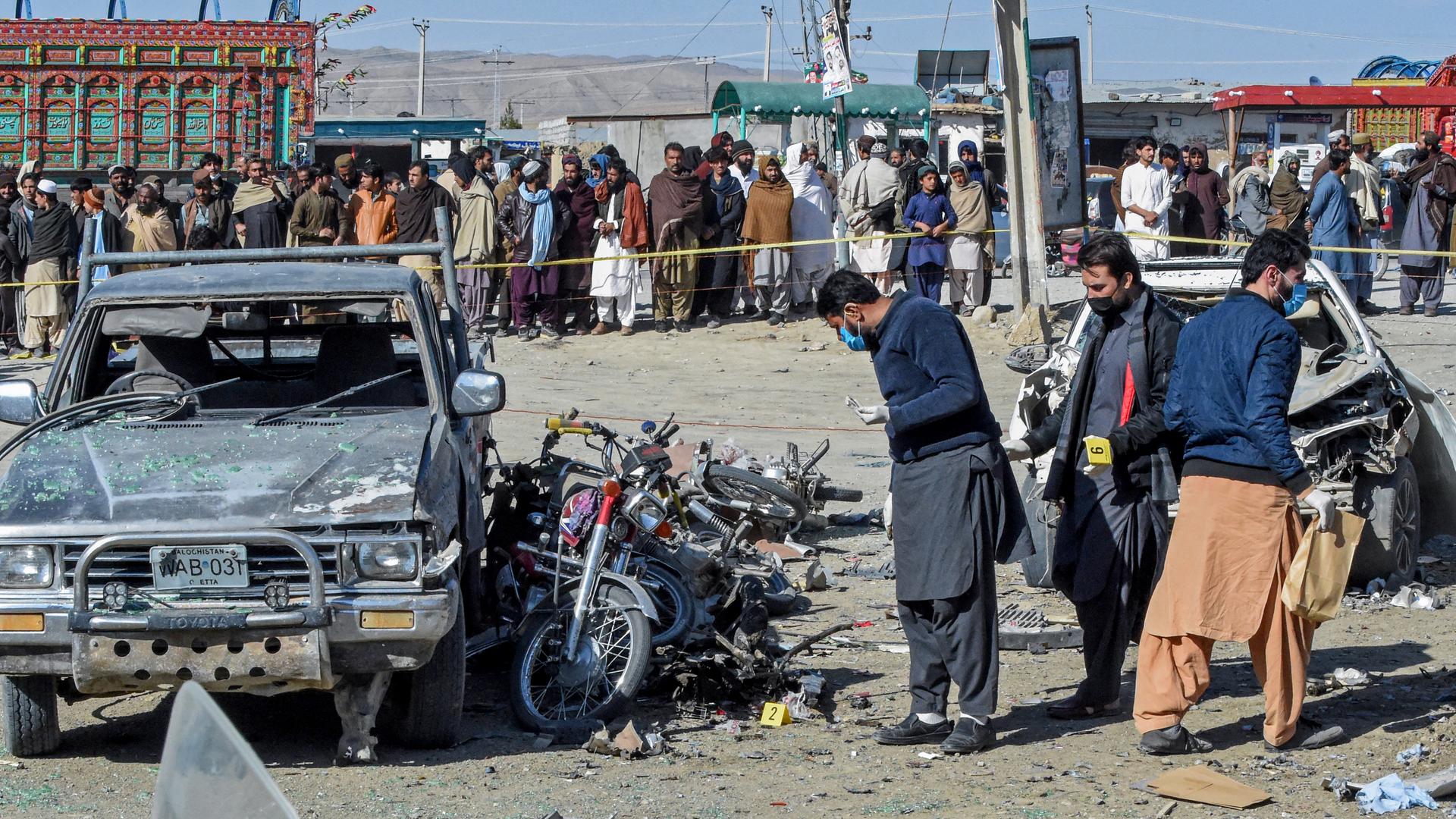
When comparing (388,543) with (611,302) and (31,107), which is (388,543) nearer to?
(611,302)

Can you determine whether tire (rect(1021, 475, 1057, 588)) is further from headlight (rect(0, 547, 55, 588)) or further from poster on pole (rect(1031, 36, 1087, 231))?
poster on pole (rect(1031, 36, 1087, 231))

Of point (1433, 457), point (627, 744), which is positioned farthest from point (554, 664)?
point (1433, 457)

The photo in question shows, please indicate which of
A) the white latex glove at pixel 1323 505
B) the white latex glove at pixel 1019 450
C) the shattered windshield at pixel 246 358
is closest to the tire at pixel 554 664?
the shattered windshield at pixel 246 358

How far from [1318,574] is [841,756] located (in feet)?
5.77

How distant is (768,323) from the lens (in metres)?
18.0

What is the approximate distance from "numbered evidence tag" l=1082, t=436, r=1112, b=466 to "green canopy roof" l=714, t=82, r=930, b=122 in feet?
66.5

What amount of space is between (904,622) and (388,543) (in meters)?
1.88

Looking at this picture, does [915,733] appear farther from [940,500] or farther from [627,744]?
[627,744]

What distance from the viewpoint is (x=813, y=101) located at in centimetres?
2622

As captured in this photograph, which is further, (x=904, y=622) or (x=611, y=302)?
(x=611, y=302)

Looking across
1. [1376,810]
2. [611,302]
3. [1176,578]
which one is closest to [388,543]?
[1176,578]

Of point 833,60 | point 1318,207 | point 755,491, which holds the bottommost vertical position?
point 755,491

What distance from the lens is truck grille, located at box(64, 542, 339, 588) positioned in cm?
522

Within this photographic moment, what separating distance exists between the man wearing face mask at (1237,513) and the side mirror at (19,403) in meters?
4.19
